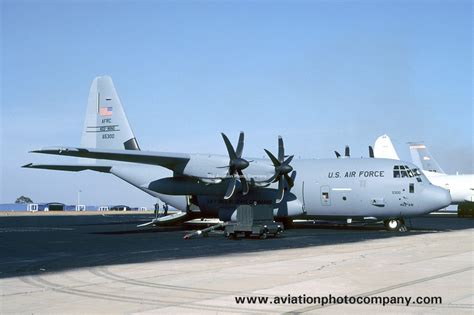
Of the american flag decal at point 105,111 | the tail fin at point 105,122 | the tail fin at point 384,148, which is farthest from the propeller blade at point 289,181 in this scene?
the tail fin at point 384,148

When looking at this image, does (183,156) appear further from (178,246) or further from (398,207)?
(398,207)

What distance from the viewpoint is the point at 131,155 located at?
106ft

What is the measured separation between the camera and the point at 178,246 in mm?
23812

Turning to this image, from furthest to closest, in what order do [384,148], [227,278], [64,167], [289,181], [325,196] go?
[384,148], [64,167], [289,181], [325,196], [227,278]

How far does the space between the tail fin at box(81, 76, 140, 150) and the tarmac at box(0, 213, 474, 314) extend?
18.3 m

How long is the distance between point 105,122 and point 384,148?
130 feet

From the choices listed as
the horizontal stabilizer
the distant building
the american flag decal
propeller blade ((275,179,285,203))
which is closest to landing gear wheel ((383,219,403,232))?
propeller blade ((275,179,285,203))

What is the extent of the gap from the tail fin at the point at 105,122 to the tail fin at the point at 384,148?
36.9 m

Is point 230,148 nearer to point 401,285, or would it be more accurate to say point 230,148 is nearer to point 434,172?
point 401,285

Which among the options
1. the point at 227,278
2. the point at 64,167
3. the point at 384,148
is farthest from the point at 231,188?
the point at 384,148

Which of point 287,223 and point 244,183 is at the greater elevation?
point 244,183

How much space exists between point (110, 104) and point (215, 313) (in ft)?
111

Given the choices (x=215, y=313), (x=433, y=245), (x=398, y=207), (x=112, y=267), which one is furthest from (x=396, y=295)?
(x=398, y=207)

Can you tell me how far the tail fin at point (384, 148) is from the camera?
67.8 metres
